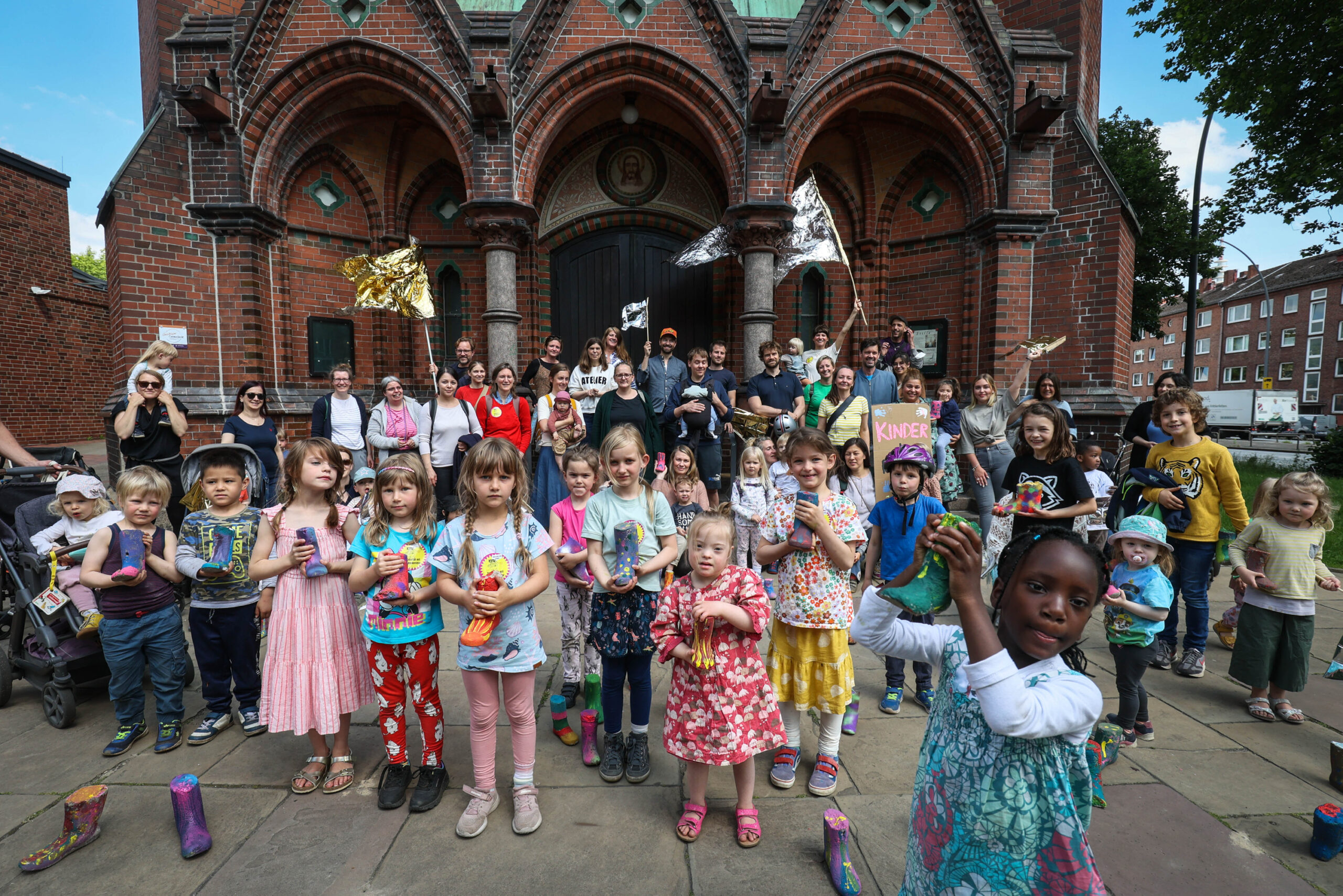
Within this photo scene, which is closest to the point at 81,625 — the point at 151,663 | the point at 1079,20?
the point at 151,663

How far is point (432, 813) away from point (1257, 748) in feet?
13.5

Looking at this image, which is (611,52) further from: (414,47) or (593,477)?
(593,477)

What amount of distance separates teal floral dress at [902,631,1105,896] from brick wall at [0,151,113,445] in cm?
2333

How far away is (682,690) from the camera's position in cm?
257

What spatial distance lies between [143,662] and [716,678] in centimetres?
313

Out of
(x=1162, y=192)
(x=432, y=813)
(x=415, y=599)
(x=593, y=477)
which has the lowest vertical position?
(x=432, y=813)

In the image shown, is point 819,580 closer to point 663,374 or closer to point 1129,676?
point 1129,676

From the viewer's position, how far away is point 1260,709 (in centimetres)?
352

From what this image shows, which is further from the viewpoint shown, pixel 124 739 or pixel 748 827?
pixel 124 739

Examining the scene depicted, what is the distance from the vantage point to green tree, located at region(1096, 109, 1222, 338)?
18.9 metres

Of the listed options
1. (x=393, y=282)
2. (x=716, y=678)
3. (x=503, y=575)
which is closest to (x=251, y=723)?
(x=503, y=575)

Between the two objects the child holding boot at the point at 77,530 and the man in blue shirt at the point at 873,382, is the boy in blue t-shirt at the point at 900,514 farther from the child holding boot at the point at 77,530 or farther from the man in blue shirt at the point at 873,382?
the child holding boot at the point at 77,530

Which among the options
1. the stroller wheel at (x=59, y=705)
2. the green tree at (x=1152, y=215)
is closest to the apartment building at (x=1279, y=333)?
the green tree at (x=1152, y=215)

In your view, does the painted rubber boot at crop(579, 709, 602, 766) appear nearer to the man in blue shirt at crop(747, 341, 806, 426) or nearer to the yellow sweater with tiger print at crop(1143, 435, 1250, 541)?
the yellow sweater with tiger print at crop(1143, 435, 1250, 541)
